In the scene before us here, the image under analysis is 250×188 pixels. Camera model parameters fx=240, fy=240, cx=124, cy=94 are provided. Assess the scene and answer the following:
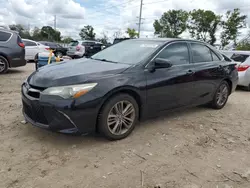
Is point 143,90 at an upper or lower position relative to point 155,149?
upper

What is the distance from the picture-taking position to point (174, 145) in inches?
135

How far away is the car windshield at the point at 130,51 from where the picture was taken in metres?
3.81

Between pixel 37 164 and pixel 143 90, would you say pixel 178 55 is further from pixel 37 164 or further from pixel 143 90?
pixel 37 164

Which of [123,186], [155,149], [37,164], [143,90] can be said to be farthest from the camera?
[143,90]

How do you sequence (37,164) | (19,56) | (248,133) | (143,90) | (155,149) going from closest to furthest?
(37,164), (155,149), (143,90), (248,133), (19,56)

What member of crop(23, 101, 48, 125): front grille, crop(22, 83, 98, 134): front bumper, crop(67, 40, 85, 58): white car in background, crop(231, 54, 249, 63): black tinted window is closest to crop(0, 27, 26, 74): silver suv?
crop(23, 101, 48, 125): front grille

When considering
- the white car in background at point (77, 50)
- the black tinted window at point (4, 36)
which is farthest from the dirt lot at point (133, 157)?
the white car in background at point (77, 50)

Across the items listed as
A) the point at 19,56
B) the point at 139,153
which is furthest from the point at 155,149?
the point at 19,56

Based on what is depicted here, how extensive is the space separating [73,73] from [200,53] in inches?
106

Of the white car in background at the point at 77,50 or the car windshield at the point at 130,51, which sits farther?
the white car in background at the point at 77,50

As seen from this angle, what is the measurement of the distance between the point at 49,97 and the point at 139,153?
1346mm

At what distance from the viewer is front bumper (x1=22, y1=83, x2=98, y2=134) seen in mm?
2920

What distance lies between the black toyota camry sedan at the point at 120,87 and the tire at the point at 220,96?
37 centimetres

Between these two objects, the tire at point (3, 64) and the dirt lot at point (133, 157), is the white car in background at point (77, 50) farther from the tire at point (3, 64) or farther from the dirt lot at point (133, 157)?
the dirt lot at point (133, 157)
